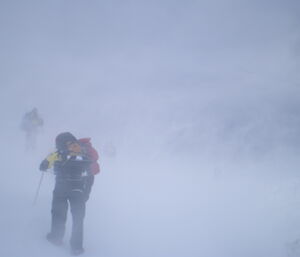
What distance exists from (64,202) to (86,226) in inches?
94.1

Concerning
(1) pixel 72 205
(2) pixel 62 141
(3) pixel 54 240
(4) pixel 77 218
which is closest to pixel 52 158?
(2) pixel 62 141

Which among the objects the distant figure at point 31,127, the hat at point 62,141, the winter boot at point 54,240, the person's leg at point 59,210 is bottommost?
the winter boot at point 54,240

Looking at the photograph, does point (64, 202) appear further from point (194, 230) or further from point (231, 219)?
point (231, 219)

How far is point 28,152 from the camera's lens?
2541cm

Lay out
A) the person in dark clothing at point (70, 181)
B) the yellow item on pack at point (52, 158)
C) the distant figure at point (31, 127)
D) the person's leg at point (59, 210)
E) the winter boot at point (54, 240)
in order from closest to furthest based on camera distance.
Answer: the yellow item on pack at point (52, 158) → the person in dark clothing at point (70, 181) → the person's leg at point (59, 210) → the winter boot at point (54, 240) → the distant figure at point (31, 127)

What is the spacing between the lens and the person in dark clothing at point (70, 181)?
16.2 ft

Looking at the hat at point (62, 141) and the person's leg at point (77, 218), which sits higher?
the hat at point (62, 141)

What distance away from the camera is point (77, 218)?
16.7ft

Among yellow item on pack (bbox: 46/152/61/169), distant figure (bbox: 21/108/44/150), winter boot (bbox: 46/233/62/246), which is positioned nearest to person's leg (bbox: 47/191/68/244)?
winter boot (bbox: 46/233/62/246)

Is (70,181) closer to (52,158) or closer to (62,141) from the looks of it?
(52,158)

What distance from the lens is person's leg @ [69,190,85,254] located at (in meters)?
5.04

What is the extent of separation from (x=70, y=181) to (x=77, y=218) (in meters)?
0.89

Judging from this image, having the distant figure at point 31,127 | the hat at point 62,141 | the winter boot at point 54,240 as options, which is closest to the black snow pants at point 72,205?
the winter boot at point 54,240

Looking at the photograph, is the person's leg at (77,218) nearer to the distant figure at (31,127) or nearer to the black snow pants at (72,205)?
the black snow pants at (72,205)
